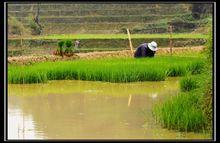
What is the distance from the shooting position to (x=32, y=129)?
500 centimetres

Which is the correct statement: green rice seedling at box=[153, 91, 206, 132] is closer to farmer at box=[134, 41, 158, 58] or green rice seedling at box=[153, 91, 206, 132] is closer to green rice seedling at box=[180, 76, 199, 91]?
green rice seedling at box=[180, 76, 199, 91]

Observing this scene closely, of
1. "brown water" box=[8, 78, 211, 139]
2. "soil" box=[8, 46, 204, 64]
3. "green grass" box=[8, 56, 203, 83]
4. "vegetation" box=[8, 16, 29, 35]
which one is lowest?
"brown water" box=[8, 78, 211, 139]

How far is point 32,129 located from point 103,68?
4347mm

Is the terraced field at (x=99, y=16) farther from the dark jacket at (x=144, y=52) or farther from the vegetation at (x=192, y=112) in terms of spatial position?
the vegetation at (x=192, y=112)

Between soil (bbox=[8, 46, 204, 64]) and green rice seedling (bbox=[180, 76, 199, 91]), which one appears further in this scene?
soil (bbox=[8, 46, 204, 64])

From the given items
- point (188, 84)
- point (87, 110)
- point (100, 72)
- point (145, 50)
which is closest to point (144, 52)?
point (145, 50)

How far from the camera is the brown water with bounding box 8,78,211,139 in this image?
481cm

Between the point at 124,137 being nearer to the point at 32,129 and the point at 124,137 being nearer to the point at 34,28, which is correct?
the point at 32,129

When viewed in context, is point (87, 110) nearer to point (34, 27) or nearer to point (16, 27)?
point (16, 27)

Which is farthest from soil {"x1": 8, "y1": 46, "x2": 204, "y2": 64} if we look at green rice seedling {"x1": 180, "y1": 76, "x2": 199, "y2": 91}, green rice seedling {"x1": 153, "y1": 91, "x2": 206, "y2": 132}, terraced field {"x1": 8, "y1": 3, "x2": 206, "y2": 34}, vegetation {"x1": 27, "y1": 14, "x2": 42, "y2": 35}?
vegetation {"x1": 27, "y1": 14, "x2": 42, "y2": 35}

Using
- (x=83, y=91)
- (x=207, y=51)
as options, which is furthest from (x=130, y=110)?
(x=83, y=91)

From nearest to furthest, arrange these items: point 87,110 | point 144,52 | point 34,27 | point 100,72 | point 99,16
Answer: point 87,110 → point 100,72 → point 144,52 → point 34,27 → point 99,16

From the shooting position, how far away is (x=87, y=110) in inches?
237

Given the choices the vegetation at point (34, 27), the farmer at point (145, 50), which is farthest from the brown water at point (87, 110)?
the vegetation at point (34, 27)
